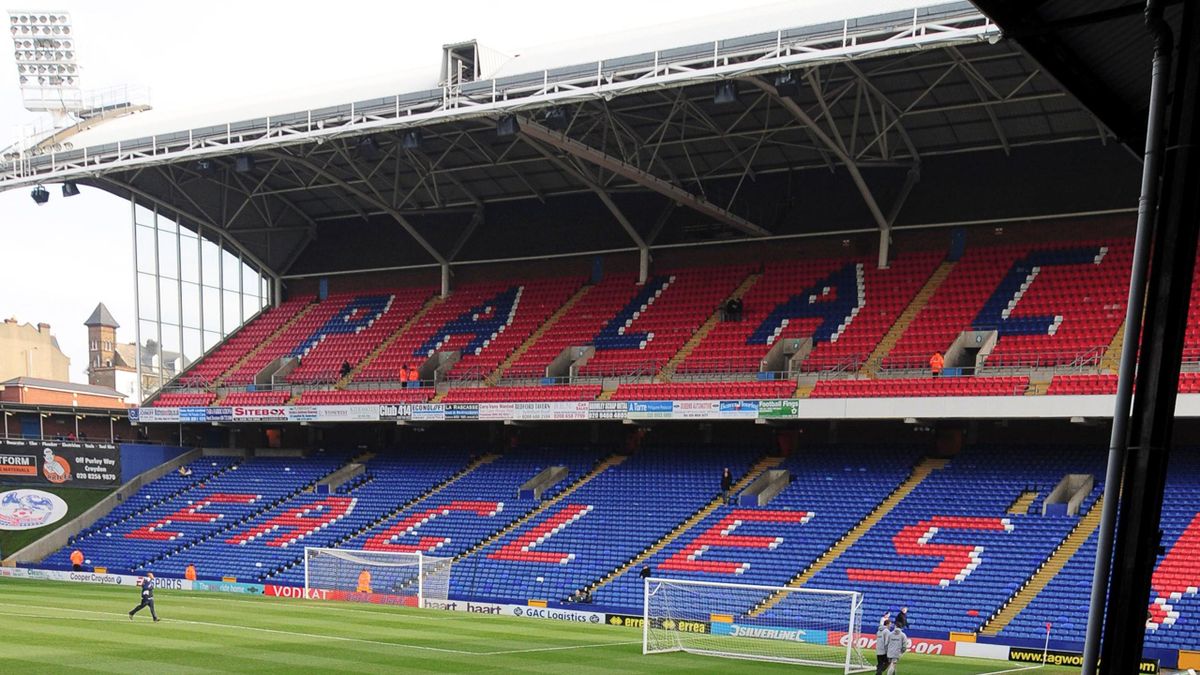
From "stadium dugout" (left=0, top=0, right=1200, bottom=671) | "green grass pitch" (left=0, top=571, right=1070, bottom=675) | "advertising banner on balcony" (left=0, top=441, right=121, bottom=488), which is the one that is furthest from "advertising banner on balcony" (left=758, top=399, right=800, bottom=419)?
"advertising banner on balcony" (left=0, top=441, right=121, bottom=488)

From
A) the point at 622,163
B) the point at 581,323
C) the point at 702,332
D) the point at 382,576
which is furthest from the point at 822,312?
the point at 382,576

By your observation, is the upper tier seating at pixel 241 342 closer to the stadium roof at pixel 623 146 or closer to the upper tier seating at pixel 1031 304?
the stadium roof at pixel 623 146

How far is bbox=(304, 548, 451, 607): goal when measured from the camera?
39812 mm

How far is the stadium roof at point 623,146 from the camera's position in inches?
1364

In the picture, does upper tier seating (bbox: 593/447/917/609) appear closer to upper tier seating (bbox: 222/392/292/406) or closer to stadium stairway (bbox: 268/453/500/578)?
stadium stairway (bbox: 268/453/500/578)

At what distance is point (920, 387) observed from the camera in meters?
37.9

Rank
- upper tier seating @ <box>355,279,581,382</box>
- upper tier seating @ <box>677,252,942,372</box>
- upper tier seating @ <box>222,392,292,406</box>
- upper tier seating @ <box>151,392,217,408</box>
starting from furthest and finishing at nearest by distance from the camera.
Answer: upper tier seating @ <box>151,392,217,408</box>, upper tier seating @ <box>222,392,292,406</box>, upper tier seating @ <box>355,279,581,382</box>, upper tier seating @ <box>677,252,942,372</box>

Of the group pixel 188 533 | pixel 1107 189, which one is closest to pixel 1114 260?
pixel 1107 189

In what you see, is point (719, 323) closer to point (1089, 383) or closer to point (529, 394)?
point (529, 394)

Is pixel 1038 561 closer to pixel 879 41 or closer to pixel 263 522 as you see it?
pixel 879 41

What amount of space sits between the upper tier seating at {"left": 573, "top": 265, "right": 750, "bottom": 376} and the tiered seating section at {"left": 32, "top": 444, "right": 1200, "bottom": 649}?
11.5ft

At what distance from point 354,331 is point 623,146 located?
739 inches

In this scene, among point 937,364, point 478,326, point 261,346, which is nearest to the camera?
point 937,364

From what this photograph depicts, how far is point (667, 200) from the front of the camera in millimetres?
49719
